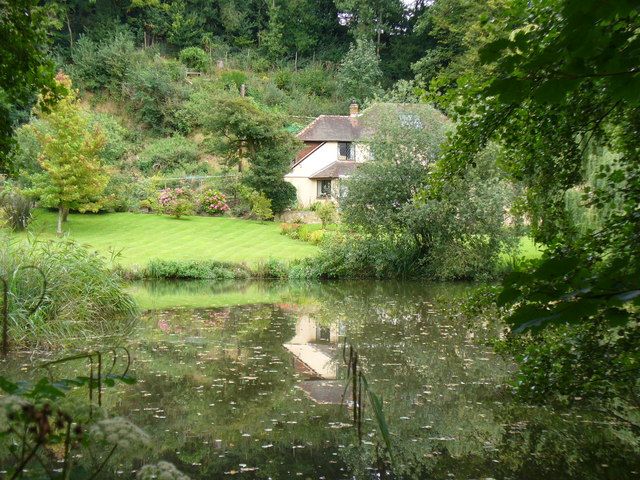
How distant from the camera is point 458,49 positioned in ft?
152

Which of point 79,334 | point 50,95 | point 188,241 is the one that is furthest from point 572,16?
point 188,241

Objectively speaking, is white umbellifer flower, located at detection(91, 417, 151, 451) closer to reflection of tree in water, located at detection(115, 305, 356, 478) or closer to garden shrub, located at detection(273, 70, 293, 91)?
reflection of tree in water, located at detection(115, 305, 356, 478)

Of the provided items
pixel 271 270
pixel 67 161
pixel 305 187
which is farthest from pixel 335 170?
pixel 67 161

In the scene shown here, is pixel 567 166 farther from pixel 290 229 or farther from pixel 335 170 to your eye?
pixel 335 170

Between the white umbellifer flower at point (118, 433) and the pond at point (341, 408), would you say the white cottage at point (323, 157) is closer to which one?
the pond at point (341, 408)

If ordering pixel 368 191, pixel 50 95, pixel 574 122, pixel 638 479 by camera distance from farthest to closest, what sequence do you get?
pixel 368 191
pixel 50 95
pixel 574 122
pixel 638 479

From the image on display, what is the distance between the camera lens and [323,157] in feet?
131

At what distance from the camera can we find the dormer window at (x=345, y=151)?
4025 cm

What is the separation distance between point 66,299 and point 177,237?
15.9 m

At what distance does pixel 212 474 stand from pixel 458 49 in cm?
4415

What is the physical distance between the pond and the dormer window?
25522 millimetres

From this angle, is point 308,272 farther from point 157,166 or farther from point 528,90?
point 528,90

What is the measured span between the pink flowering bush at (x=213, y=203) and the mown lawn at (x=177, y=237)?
119 cm

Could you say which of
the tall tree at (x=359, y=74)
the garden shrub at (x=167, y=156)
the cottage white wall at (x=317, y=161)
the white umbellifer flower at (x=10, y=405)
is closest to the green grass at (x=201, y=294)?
the white umbellifer flower at (x=10, y=405)
